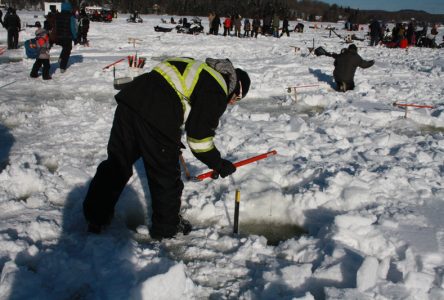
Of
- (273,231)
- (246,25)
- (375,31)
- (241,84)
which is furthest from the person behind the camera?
(246,25)

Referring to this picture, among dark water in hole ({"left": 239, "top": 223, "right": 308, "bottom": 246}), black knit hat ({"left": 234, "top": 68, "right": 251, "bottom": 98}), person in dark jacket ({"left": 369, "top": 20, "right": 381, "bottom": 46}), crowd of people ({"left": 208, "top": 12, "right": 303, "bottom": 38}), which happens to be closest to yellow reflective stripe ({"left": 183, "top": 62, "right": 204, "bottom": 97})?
black knit hat ({"left": 234, "top": 68, "right": 251, "bottom": 98})

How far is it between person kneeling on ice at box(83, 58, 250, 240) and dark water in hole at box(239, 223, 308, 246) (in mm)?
747

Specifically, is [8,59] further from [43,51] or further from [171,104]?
[171,104]

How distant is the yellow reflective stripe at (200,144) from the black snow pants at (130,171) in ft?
0.49

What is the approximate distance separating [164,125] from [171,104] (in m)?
0.16

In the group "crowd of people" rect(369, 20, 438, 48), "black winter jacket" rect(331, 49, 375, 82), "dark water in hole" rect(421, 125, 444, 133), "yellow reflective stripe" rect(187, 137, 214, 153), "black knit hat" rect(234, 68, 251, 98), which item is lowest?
"dark water in hole" rect(421, 125, 444, 133)

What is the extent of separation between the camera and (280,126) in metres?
6.21

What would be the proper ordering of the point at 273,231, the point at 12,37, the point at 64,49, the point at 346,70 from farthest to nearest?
the point at 12,37, the point at 64,49, the point at 346,70, the point at 273,231

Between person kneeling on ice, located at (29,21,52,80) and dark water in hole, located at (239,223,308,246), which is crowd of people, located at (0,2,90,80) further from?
dark water in hole, located at (239,223,308,246)

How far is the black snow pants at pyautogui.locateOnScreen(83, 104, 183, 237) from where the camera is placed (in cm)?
286

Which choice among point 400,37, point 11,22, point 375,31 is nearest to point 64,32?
point 11,22

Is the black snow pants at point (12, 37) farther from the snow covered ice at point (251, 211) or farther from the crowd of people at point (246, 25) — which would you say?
the crowd of people at point (246, 25)

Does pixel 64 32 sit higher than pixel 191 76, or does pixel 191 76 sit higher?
pixel 64 32

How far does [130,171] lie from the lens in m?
3.16
